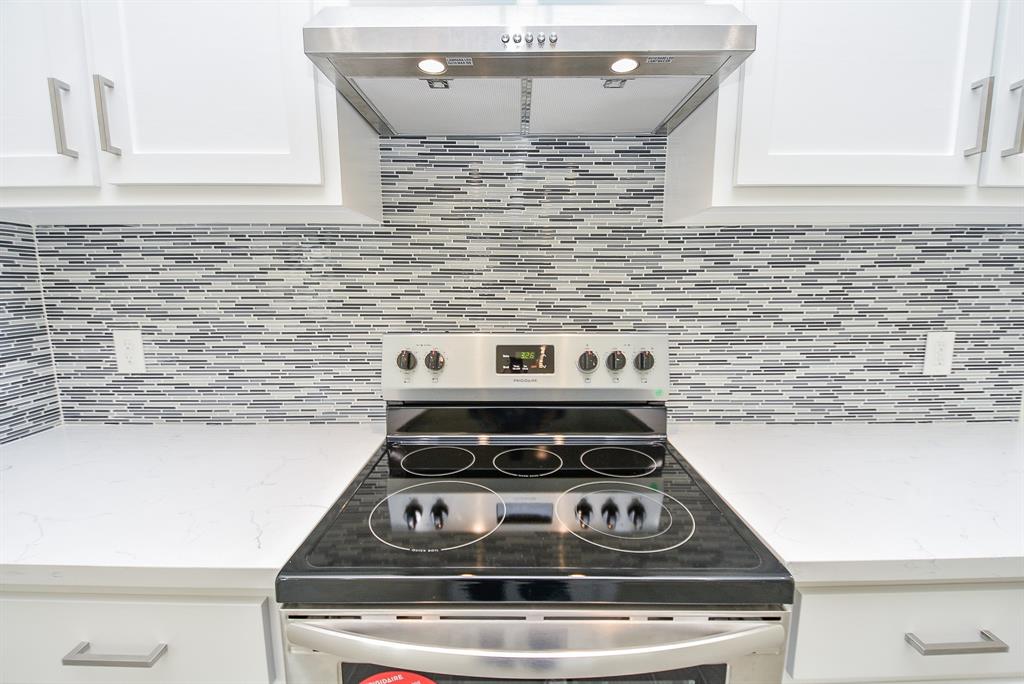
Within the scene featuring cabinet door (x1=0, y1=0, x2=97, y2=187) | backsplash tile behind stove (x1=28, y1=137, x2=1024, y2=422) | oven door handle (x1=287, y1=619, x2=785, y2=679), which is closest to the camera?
oven door handle (x1=287, y1=619, x2=785, y2=679)

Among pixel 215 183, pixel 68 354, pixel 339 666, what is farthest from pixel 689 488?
pixel 68 354

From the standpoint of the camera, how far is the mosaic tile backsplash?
119 centimetres

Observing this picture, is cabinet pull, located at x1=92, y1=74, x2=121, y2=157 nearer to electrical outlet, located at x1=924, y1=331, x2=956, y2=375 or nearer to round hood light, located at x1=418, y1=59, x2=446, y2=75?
round hood light, located at x1=418, y1=59, x2=446, y2=75

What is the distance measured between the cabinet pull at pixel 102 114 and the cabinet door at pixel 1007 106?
1737 millimetres

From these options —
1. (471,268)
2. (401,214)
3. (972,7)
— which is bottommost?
(471,268)

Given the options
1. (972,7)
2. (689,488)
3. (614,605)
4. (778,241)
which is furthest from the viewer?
(778,241)

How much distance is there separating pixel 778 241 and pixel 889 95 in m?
0.43

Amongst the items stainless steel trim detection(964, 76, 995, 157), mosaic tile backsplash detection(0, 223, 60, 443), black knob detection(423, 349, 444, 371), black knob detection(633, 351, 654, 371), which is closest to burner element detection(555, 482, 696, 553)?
black knob detection(633, 351, 654, 371)

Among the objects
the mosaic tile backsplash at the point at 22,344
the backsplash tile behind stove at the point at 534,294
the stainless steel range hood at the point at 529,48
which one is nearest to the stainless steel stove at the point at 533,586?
the backsplash tile behind stove at the point at 534,294

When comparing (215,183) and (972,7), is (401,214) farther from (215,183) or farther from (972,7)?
(972,7)

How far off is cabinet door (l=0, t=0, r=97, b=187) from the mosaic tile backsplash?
43cm

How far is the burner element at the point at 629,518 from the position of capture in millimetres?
786

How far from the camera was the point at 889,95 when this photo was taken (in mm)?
899

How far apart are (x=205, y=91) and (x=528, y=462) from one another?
104cm
